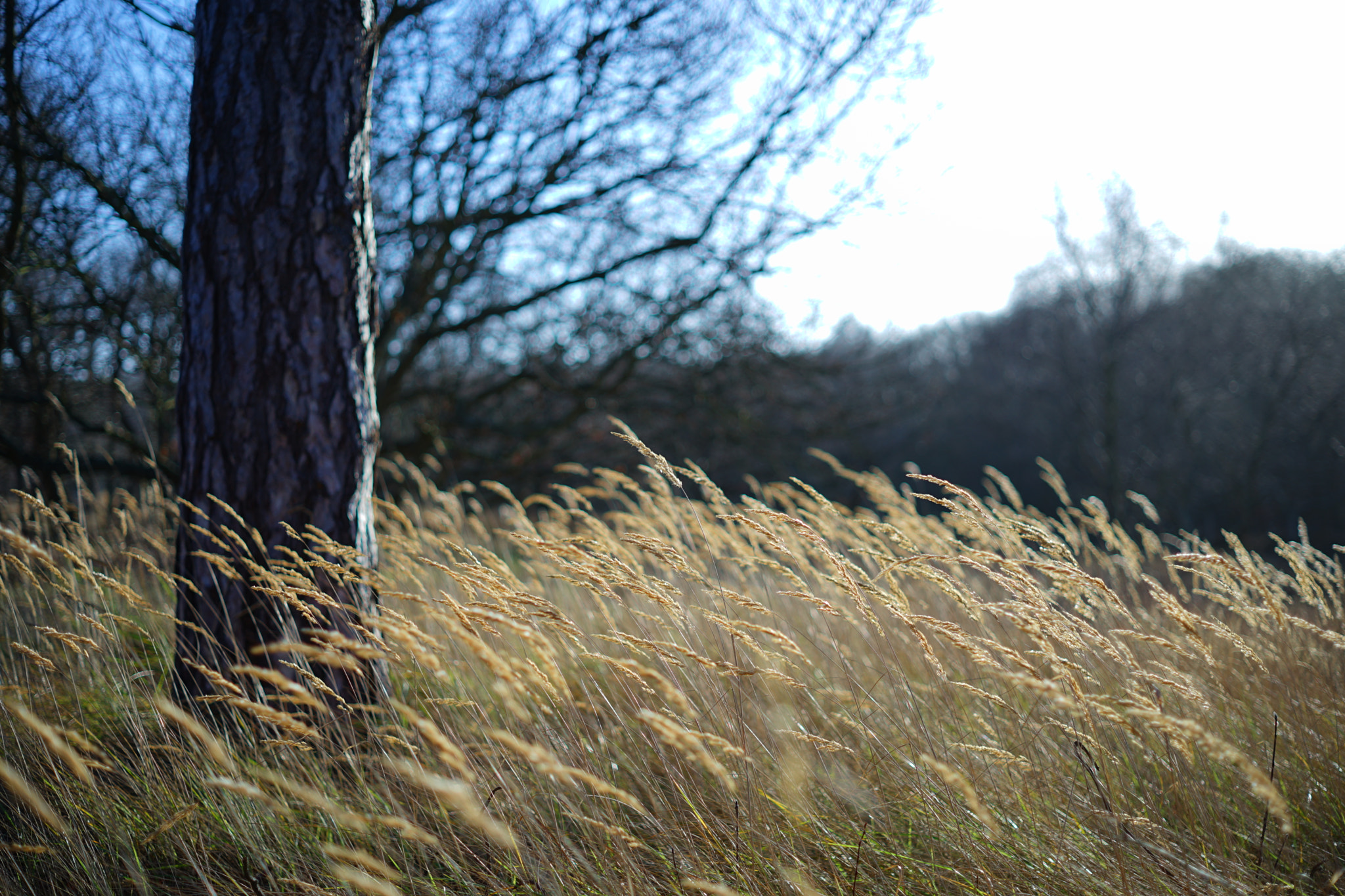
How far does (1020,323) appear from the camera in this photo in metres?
23.4

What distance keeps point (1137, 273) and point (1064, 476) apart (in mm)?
9352

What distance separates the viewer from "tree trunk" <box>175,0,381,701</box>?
2.15 meters

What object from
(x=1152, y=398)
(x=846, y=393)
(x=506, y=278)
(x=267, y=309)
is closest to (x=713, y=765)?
(x=267, y=309)

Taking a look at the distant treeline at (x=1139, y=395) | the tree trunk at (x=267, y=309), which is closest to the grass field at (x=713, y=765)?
the tree trunk at (x=267, y=309)

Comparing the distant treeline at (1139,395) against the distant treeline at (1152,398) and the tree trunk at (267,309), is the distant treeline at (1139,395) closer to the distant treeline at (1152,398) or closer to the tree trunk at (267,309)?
the distant treeline at (1152,398)

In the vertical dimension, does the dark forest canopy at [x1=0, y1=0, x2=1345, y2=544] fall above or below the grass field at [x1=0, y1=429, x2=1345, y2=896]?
above

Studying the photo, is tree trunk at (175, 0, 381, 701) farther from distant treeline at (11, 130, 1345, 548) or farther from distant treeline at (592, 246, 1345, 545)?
distant treeline at (592, 246, 1345, 545)

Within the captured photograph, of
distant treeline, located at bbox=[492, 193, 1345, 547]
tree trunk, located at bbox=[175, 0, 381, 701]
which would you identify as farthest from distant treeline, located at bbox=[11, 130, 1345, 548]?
tree trunk, located at bbox=[175, 0, 381, 701]

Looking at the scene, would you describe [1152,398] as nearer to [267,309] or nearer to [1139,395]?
[1139,395]

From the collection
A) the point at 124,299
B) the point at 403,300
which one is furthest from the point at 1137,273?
the point at 124,299

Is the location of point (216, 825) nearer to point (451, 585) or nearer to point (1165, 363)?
point (451, 585)

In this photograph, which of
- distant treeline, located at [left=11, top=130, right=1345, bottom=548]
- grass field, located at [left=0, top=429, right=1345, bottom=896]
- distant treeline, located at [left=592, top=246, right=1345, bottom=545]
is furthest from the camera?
distant treeline, located at [left=592, top=246, right=1345, bottom=545]

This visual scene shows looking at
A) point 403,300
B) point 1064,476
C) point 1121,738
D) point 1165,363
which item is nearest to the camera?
point 1121,738

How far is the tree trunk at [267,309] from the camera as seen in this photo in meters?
2.15
